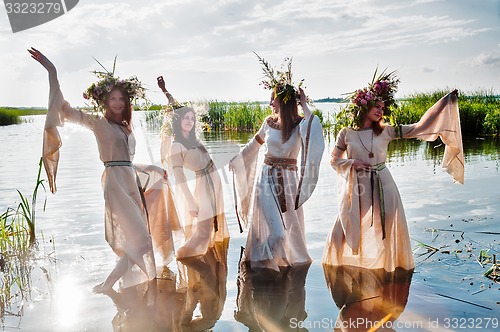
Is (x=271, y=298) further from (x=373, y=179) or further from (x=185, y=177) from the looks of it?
(x=185, y=177)

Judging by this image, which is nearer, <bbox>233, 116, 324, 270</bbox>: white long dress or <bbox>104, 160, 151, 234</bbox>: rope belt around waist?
<bbox>104, 160, 151, 234</bbox>: rope belt around waist

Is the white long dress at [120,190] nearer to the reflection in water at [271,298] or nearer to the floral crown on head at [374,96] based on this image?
the reflection in water at [271,298]

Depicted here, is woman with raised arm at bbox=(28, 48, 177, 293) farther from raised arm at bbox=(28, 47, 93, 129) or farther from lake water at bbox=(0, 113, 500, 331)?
lake water at bbox=(0, 113, 500, 331)

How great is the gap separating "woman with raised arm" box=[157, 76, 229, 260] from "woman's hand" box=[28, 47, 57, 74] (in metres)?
1.84

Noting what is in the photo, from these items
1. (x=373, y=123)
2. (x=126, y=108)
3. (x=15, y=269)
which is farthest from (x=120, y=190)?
(x=373, y=123)

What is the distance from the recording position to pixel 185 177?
7.20 meters

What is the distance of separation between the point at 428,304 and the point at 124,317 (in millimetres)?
2798

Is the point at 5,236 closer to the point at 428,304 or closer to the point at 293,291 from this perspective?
the point at 293,291

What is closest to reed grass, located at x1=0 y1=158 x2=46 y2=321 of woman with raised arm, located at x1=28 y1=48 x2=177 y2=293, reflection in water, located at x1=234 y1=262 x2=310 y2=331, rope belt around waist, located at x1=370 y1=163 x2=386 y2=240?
woman with raised arm, located at x1=28 y1=48 x2=177 y2=293

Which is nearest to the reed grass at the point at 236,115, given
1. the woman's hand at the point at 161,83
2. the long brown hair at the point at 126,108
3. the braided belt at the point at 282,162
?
the woman's hand at the point at 161,83

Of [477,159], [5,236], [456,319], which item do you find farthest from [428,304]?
[477,159]

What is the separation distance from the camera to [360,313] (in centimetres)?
506

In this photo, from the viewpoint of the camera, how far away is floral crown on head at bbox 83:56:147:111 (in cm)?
607

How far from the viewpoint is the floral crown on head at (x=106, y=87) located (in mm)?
6074
